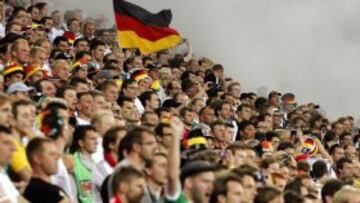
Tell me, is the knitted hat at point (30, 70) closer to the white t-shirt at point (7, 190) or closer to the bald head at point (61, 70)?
the bald head at point (61, 70)

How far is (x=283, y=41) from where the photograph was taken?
1050 inches

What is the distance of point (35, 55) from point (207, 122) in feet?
7.62

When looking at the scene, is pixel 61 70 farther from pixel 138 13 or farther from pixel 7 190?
pixel 7 190

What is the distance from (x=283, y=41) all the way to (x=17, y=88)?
576 inches

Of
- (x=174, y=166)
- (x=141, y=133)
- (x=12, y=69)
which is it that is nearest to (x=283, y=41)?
(x=12, y=69)

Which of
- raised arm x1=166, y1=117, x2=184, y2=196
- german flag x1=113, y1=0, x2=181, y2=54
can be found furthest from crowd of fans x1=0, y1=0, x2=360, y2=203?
german flag x1=113, y1=0, x2=181, y2=54

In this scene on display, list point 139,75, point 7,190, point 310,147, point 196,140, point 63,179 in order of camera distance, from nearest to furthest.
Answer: point 7,190, point 63,179, point 196,140, point 310,147, point 139,75

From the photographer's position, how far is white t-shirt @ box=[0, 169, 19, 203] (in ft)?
28.7

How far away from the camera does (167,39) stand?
17.5 meters

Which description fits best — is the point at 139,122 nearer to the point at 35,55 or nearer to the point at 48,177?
the point at 35,55

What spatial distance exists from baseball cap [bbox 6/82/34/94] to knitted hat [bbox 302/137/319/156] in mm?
5038

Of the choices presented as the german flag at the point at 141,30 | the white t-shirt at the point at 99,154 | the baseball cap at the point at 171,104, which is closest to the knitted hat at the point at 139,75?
the german flag at the point at 141,30

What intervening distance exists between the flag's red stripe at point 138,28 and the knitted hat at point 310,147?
8.22 ft

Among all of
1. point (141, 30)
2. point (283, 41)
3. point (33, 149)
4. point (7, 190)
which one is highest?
point (283, 41)
